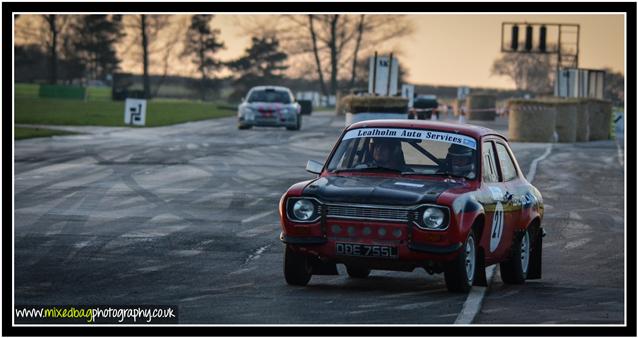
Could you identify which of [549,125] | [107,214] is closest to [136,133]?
[549,125]

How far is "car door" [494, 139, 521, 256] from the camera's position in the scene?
12.3 metres

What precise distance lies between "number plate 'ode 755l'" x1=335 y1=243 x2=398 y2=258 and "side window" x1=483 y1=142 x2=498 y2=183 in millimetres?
1558

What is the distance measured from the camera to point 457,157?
12344 millimetres

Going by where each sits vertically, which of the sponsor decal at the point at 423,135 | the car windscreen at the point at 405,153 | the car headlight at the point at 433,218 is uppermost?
the sponsor decal at the point at 423,135

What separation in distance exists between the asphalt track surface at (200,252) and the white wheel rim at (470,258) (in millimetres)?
250

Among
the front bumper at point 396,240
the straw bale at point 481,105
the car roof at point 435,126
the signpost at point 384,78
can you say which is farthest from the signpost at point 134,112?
the front bumper at point 396,240

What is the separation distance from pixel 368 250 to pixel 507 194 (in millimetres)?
1959

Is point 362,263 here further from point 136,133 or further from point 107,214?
point 136,133

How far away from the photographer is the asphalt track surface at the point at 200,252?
35.2ft

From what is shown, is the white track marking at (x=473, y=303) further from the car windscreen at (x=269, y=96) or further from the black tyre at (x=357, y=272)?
the car windscreen at (x=269, y=96)

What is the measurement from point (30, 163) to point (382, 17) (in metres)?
72.8

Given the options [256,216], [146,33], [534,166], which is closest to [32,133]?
[534,166]

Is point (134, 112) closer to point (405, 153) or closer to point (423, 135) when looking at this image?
point (405, 153)

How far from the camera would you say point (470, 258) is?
11555mm
